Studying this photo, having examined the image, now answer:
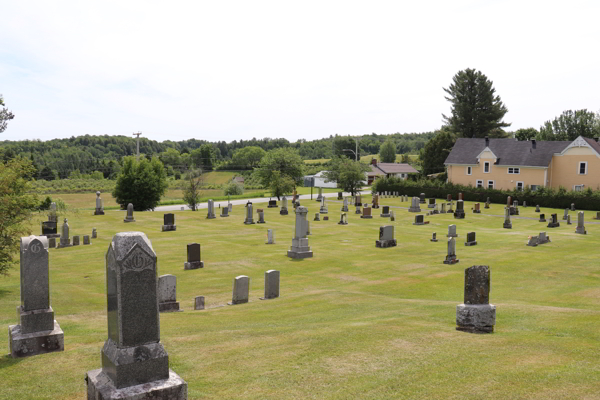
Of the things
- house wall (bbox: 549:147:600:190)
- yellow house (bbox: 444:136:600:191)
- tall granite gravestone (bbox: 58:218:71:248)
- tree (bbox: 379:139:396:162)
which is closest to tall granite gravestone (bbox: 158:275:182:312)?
tall granite gravestone (bbox: 58:218:71:248)

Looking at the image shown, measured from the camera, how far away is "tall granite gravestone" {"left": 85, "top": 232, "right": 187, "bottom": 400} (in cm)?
614

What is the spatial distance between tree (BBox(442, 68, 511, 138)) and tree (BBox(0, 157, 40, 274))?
8475 centimetres

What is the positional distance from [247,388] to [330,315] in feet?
21.8

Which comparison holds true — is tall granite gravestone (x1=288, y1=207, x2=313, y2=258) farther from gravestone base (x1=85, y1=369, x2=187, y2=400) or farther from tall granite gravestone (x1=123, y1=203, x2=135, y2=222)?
tall granite gravestone (x1=123, y1=203, x2=135, y2=222)

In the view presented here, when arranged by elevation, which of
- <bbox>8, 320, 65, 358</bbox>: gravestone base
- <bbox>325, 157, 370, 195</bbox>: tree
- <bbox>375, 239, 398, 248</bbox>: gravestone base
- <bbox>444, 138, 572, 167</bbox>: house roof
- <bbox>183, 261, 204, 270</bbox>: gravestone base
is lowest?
<bbox>183, 261, 204, 270</bbox>: gravestone base

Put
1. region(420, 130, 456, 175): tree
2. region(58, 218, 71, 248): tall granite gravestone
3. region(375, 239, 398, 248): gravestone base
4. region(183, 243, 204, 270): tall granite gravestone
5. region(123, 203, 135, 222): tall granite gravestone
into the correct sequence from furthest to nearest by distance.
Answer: region(420, 130, 456, 175): tree, region(123, 203, 135, 222): tall granite gravestone, region(58, 218, 71, 248): tall granite gravestone, region(375, 239, 398, 248): gravestone base, region(183, 243, 204, 270): tall granite gravestone

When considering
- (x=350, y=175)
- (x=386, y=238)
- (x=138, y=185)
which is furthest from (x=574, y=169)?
(x=138, y=185)

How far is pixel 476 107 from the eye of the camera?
9081 centimetres

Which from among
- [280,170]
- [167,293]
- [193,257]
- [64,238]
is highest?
[280,170]

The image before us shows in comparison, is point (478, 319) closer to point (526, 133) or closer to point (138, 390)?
point (138, 390)

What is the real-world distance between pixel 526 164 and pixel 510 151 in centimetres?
437

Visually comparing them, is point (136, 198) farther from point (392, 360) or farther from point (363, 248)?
point (392, 360)

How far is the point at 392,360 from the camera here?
826 centimetres

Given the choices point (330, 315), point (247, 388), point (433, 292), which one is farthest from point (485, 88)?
point (247, 388)
